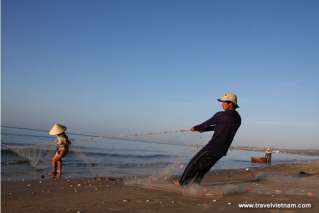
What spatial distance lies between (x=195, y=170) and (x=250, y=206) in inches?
73.4

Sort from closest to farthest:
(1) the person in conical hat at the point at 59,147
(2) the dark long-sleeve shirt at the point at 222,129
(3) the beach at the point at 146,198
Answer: (3) the beach at the point at 146,198, (2) the dark long-sleeve shirt at the point at 222,129, (1) the person in conical hat at the point at 59,147

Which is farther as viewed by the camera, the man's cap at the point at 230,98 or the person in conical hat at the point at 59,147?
the person in conical hat at the point at 59,147

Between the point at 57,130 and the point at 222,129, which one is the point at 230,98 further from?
the point at 57,130

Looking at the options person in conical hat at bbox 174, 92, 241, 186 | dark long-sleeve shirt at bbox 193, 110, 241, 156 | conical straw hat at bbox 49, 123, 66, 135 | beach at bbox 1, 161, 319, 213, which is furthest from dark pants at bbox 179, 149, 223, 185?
conical straw hat at bbox 49, 123, 66, 135

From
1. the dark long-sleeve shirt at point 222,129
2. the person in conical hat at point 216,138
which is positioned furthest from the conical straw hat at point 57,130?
the dark long-sleeve shirt at point 222,129

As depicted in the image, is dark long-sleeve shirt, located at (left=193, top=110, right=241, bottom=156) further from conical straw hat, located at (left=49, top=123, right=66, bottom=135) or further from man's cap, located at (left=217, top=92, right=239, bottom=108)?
conical straw hat, located at (left=49, top=123, right=66, bottom=135)

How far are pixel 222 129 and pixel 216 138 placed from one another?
229 millimetres

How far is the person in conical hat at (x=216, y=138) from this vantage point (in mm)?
8281

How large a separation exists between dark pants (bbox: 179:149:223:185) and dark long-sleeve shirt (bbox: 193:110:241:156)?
4.6 inches

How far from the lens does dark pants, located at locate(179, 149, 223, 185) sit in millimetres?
8289

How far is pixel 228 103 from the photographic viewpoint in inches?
335

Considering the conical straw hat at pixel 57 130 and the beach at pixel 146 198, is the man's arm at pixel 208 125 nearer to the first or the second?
the beach at pixel 146 198

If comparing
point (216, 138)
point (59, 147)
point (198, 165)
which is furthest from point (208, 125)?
point (59, 147)

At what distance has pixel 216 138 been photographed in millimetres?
8328
